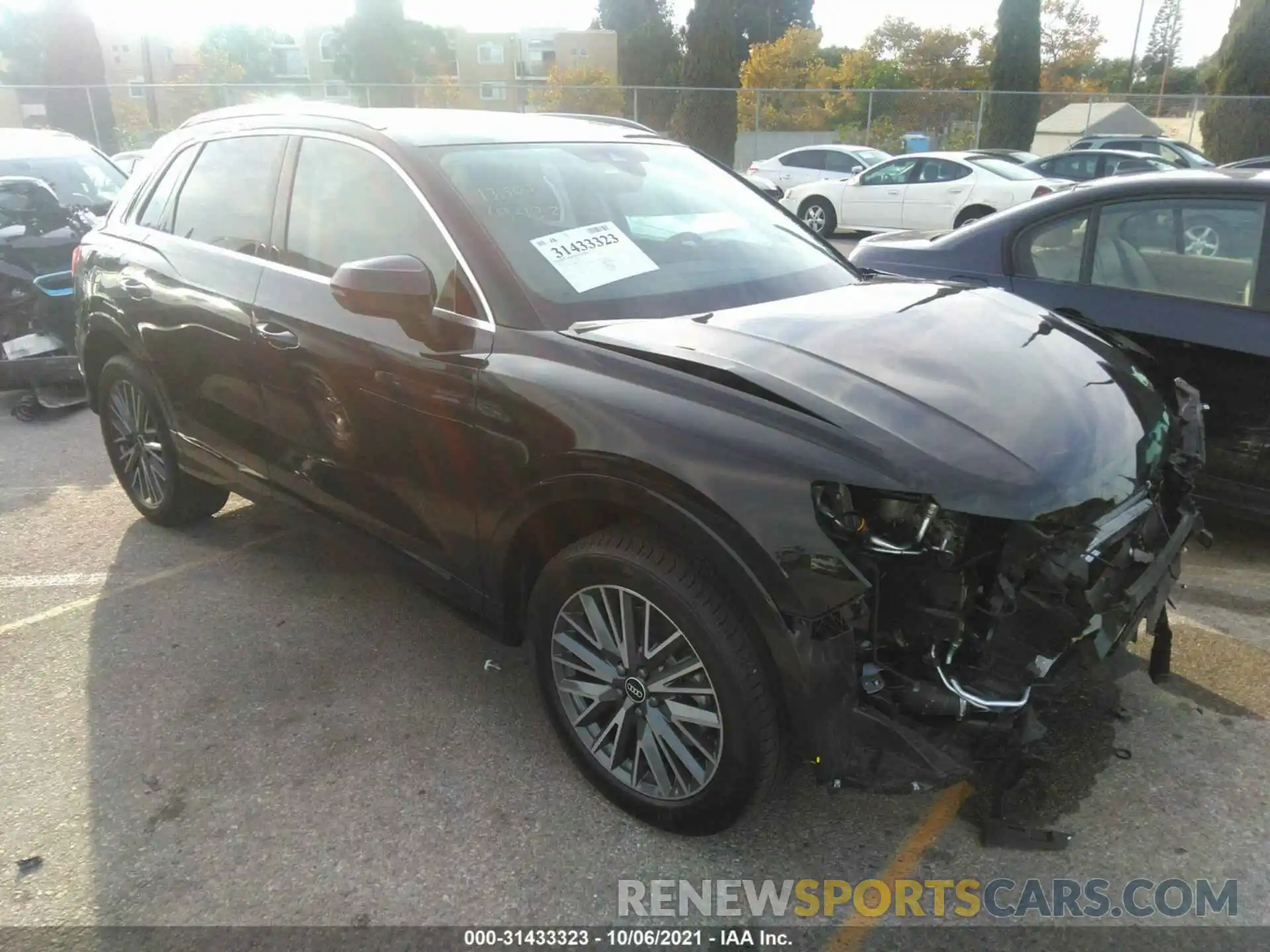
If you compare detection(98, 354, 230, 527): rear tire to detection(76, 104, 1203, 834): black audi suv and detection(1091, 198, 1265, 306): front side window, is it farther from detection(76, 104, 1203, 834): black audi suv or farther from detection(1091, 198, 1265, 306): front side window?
detection(1091, 198, 1265, 306): front side window

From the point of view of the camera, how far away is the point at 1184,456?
269 cm

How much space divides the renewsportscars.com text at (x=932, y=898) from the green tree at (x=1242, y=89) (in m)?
25.6

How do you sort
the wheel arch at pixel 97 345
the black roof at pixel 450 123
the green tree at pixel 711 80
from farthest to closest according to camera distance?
the green tree at pixel 711 80
the wheel arch at pixel 97 345
the black roof at pixel 450 123

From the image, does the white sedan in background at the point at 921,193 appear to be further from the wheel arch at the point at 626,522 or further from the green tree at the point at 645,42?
the green tree at the point at 645,42

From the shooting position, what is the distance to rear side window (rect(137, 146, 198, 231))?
4.09m

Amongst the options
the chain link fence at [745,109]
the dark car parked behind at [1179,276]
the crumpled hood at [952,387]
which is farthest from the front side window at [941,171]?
the crumpled hood at [952,387]

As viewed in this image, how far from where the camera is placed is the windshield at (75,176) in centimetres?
778

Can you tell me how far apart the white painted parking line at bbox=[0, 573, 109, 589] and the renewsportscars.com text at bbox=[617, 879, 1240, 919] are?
3003mm

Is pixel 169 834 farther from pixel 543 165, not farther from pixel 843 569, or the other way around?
pixel 543 165

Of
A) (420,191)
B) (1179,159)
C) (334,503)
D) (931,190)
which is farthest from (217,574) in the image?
(1179,159)

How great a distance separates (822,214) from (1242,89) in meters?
16.3

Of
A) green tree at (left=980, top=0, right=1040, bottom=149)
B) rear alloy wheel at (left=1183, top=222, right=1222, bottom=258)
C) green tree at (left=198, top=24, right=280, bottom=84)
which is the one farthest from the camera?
green tree at (left=198, top=24, right=280, bottom=84)

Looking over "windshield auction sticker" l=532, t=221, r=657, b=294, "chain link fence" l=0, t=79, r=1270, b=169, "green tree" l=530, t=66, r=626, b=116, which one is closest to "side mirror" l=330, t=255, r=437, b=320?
"windshield auction sticker" l=532, t=221, r=657, b=294

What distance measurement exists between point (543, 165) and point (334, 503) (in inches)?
56.2
